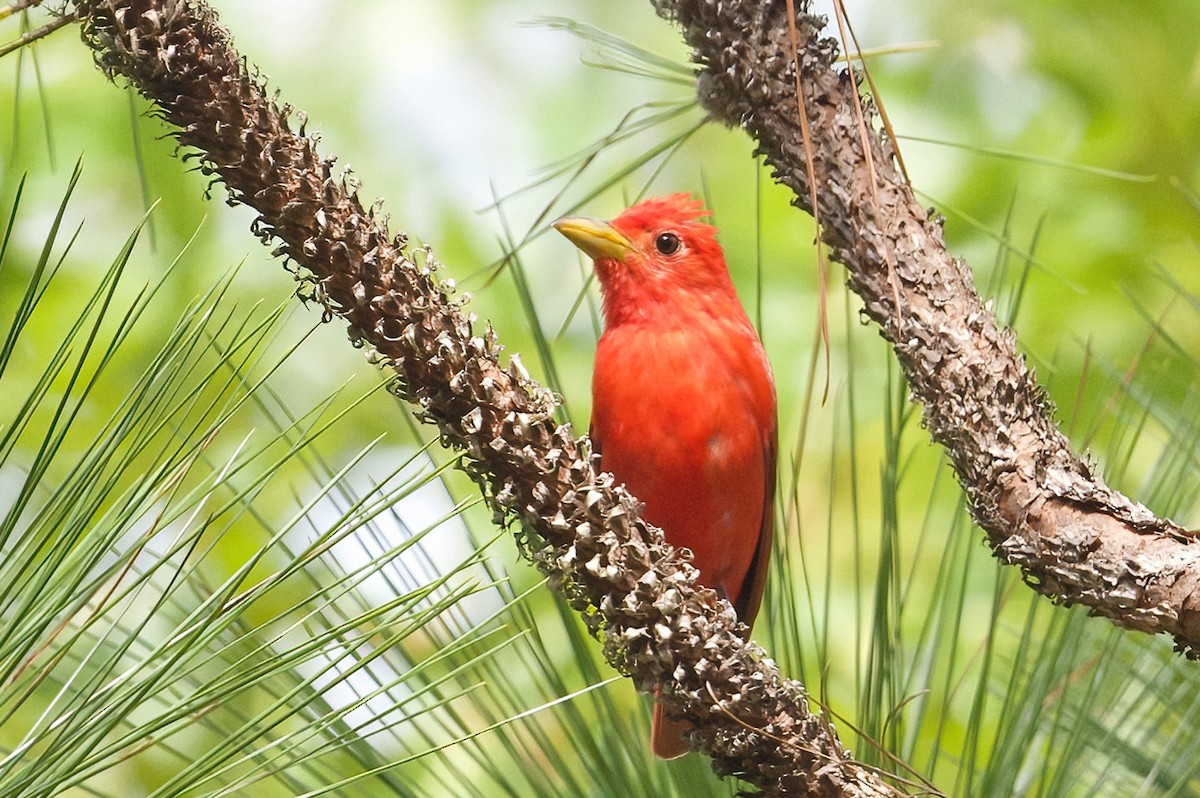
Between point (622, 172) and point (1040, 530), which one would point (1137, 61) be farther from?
point (1040, 530)

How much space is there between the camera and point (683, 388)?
8.11 feet

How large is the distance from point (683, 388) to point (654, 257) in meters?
0.32

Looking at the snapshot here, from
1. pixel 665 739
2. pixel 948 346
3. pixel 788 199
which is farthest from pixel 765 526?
pixel 788 199

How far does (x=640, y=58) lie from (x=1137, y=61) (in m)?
3.11

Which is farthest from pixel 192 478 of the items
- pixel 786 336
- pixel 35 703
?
pixel 786 336

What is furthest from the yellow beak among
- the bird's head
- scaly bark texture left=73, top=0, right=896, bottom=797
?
scaly bark texture left=73, top=0, right=896, bottom=797

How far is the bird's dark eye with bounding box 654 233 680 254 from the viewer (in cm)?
266

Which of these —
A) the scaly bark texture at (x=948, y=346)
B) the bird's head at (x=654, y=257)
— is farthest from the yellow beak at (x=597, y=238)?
the scaly bark texture at (x=948, y=346)

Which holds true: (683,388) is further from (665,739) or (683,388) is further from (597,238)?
(665,739)

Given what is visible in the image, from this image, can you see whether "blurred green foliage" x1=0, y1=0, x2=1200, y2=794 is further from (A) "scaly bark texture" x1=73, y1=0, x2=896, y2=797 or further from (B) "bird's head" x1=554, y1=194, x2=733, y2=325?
(A) "scaly bark texture" x1=73, y1=0, x2=896, y2=797

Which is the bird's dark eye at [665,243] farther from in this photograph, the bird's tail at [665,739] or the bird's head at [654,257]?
the bird's tail at [665,739]

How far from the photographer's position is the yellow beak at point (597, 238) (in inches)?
102

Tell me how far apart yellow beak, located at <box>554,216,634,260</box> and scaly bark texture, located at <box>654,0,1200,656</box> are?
0.91m

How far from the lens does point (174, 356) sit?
1.05 metres
